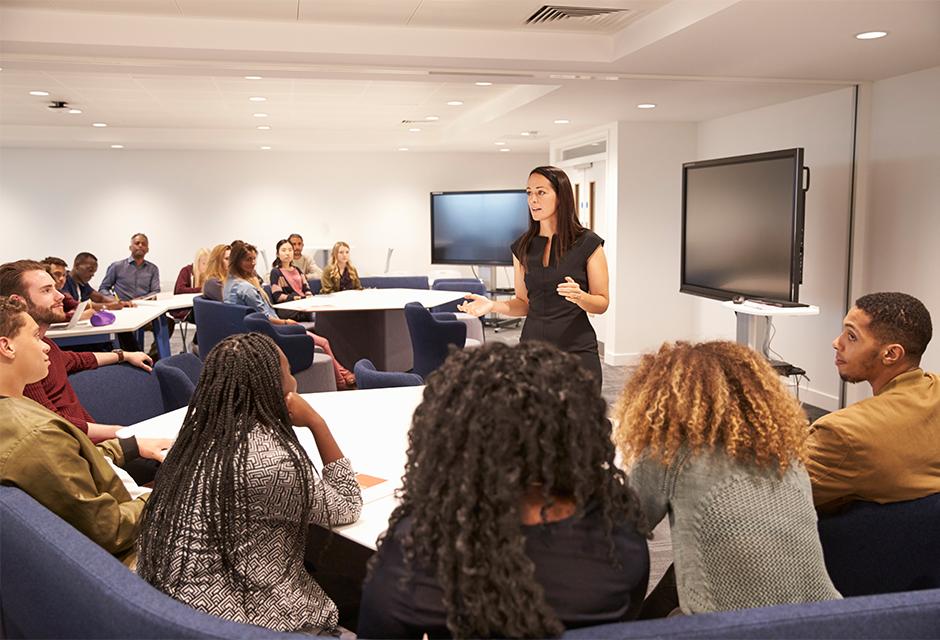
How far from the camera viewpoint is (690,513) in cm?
152

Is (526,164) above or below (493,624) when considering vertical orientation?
above

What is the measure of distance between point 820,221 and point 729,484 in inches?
231

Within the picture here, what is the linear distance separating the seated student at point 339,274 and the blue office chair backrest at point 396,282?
1.02 m

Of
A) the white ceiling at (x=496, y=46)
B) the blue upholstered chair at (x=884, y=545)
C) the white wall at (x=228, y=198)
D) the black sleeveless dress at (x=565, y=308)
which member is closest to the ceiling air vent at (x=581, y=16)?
the white ceiling at (x=496, y=46)

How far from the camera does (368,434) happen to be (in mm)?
2750

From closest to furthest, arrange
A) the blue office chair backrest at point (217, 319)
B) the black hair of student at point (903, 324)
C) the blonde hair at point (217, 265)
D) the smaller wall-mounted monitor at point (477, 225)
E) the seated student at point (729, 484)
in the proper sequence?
the seated student at point (729, 484) < the black hair of student at point (903, 324) < the blue office chair backrest at point (217, 319) < the blonde hair at point (217, 265) < the smaller wall-mounted monitor at point (477, 225)

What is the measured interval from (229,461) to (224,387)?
0.61 ft

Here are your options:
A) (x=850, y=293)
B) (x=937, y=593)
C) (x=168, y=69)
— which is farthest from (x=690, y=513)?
(x=850, y=293)

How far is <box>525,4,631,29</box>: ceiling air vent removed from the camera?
4.85 m

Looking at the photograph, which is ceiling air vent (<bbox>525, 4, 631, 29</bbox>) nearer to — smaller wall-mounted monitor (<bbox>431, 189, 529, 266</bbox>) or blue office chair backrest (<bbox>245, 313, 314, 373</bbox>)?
blue office chair backrest (<bbox>245, 313, 314, 373</bbox>)

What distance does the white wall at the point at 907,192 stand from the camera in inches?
217

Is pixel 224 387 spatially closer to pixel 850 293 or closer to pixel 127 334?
pixel 127 334

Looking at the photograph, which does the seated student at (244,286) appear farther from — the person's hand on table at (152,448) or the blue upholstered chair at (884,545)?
the blue upholstered chair at (884,545)

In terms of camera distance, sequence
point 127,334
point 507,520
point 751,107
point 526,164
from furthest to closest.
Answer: point 526,164
point 751,107
point 127,334
point 507,520
